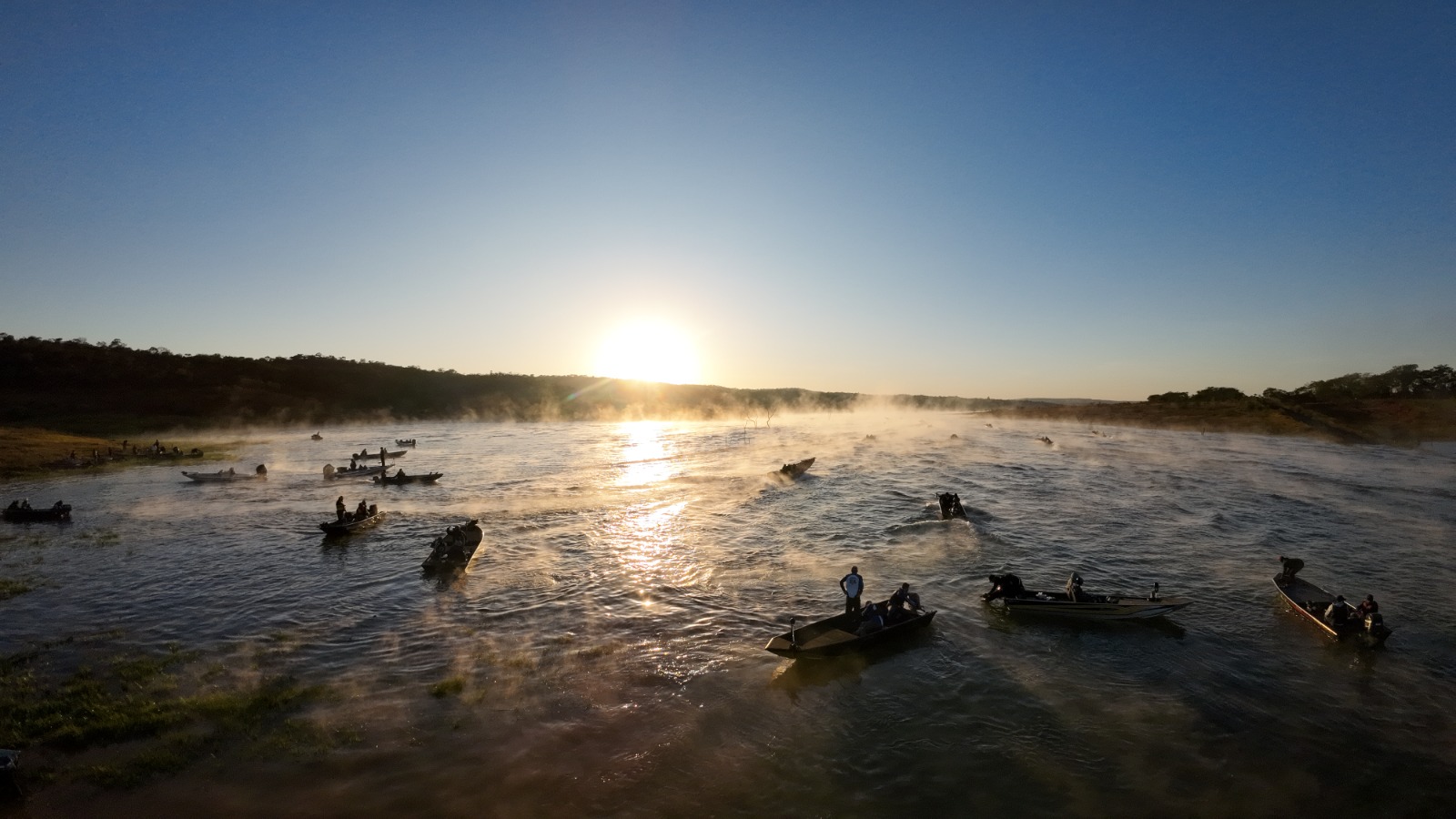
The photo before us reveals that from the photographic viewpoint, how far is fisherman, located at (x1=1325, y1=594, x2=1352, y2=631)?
20500 mm

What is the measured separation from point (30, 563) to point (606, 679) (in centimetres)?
3046

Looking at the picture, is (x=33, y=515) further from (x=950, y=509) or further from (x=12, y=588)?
(x=950, y=509)

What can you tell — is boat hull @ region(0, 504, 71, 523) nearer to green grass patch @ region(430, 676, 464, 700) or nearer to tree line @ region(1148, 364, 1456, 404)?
green grass patch @ region(430, 676, 464, 700)

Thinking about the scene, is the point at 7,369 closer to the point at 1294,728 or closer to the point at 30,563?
the point at 30,563

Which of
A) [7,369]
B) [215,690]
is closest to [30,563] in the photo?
[215,690]

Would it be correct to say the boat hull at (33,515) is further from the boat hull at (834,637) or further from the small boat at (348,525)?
the boat hull at (834,637)

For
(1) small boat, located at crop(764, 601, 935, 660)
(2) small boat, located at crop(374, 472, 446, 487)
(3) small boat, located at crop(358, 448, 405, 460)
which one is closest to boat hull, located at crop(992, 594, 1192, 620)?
(1) small boat, located at crop(764, 601, 935, 660)

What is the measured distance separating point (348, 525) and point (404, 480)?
2001 centimetres

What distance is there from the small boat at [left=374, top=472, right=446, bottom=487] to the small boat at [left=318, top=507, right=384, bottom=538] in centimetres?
1534

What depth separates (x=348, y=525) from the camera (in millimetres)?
34188

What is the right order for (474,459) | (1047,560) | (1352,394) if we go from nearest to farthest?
1. (1047,560)
2. (474,459)
3. (1352,394)

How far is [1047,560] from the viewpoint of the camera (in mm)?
30422

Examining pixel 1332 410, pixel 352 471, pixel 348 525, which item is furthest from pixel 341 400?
pixel 1332 410

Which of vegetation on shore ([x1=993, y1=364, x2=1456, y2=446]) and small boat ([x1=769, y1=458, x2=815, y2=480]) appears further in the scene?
vegetation on shore ([x1=993, y1=364, x2=1456, y2=446])
